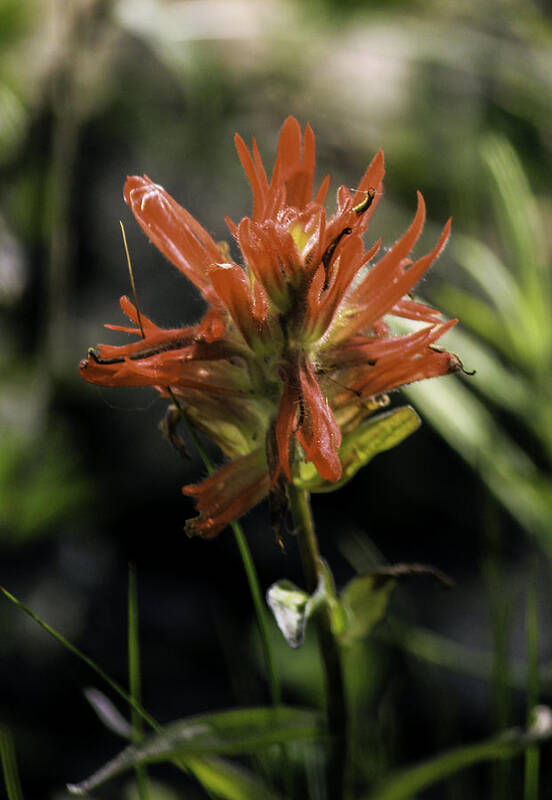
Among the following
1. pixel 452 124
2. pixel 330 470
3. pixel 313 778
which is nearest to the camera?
pixel 330 470

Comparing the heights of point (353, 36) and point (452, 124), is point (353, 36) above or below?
above

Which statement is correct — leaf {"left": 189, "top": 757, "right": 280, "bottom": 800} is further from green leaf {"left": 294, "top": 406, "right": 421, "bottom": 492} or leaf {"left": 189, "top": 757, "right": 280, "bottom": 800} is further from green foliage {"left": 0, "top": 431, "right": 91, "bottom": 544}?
green foliage {"left": 0, "top": 431, "right": 91, "bottom": 544}

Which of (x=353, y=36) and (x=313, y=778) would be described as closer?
(x=313, y=778)

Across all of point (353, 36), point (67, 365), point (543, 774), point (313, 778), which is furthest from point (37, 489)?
point (353, 36)

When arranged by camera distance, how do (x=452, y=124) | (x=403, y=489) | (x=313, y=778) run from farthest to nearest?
(x=452, y=124) < (x=403, y=489) < (x=313, y=778)

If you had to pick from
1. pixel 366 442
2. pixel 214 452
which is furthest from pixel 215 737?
pixel 214 452

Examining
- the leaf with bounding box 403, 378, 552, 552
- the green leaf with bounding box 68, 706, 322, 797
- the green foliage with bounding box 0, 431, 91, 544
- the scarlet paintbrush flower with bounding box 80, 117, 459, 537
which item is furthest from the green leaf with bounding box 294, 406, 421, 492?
the green foliage with bounding box 0, 431, 91, 544

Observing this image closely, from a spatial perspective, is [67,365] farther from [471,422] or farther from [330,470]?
[330,470]
